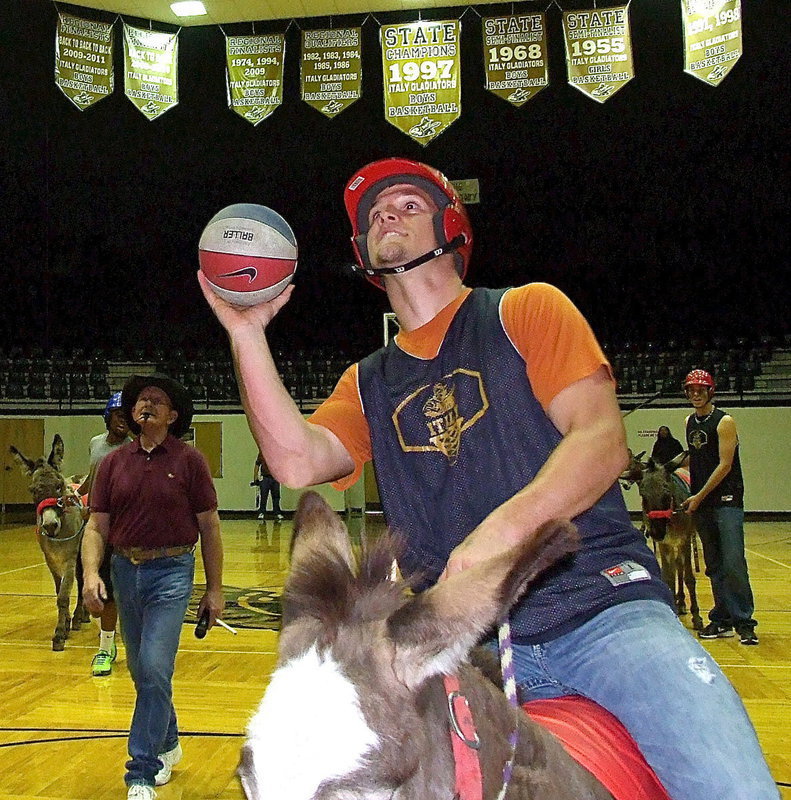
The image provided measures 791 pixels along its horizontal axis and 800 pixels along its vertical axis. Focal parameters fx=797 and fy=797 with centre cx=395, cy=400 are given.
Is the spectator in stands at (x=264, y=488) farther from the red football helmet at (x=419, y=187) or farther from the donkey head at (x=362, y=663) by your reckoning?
the donkey head at (x=362, y=663)

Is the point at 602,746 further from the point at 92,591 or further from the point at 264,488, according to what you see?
the point at 264,488

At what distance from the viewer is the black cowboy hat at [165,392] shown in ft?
16.9

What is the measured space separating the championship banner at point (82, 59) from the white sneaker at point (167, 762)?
9.69 m

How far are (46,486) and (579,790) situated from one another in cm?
880

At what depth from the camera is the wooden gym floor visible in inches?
181

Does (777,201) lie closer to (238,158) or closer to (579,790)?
(238,158)

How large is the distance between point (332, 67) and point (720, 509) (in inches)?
314

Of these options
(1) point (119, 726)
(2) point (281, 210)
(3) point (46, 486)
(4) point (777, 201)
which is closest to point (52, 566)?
(3) point (46, 486)

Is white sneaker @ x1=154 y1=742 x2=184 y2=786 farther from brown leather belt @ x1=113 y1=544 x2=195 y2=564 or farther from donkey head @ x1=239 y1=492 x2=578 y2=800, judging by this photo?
donkey head @ x1=239 y1=492 x2=578 y2=800

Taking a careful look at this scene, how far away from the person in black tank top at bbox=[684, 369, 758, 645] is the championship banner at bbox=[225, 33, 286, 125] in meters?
→ 7.47

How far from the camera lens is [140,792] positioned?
13.8 ft

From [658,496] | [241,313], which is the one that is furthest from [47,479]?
[241,313]

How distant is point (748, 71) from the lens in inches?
679

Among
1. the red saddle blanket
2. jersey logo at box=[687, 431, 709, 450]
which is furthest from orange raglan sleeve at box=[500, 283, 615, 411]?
jersey logo at box=[687, 431, 709, 450]
